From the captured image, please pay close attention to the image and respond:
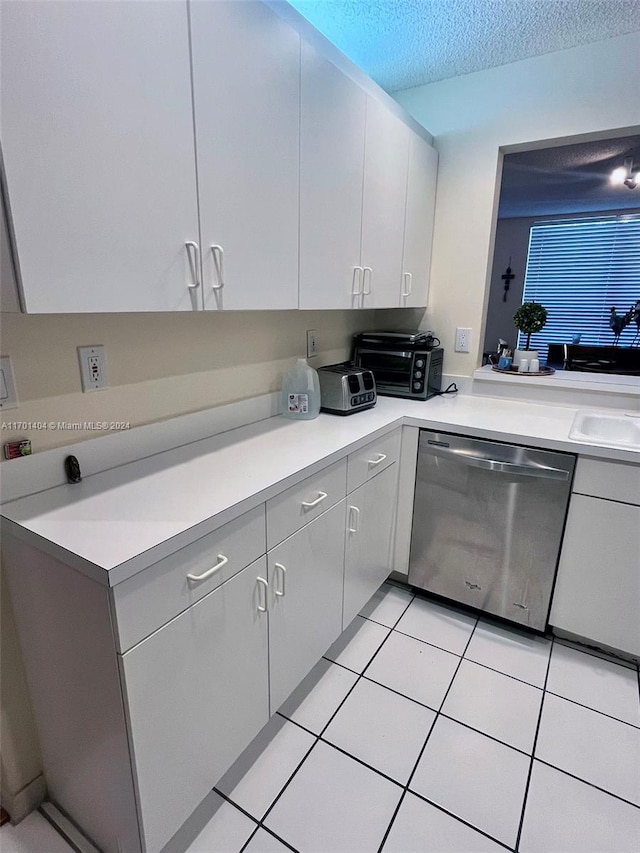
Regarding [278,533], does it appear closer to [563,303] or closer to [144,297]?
[144,297]

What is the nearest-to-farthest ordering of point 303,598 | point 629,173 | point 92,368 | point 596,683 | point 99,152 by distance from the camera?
1. point 99,152
2. point 92,368
3. point 303,598
4. point 596,683
5. point 629,173

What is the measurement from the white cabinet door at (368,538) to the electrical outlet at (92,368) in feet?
2.95

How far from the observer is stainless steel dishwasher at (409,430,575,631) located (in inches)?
69.0

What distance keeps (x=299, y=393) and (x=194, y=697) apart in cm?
114

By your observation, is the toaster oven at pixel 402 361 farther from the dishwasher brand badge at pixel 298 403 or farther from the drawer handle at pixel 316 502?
the drawer handle at pixel 316 502

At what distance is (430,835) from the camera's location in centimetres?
122

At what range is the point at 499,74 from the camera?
6.79ft

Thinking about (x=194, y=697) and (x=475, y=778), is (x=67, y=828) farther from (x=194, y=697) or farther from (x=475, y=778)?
(x=475, y=778)

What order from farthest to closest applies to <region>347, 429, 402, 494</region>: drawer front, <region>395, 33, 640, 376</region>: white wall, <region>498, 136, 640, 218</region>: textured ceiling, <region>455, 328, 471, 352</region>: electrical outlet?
1. <region>498, 136, 640, 218</region>: textured ceiling
2. <region>455, 328, 471, 352</region>: electrical outlet
3. <region>395, 33, 640, 376</region>: white wall
4. <region>347, 429, 402, 494</region>: drawer front

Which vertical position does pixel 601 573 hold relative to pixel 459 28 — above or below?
below

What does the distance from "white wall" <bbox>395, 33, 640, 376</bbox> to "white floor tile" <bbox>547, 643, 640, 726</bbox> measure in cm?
138


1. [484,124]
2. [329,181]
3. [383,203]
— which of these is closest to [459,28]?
[484,124]

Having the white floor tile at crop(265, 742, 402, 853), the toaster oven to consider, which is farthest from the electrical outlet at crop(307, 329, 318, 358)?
the white floor tile at crop(265, 742, 402, 853)

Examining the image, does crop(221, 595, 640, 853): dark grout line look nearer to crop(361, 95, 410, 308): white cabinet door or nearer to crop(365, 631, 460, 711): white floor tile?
crop(365, 631, 460, 711): white floor tile
